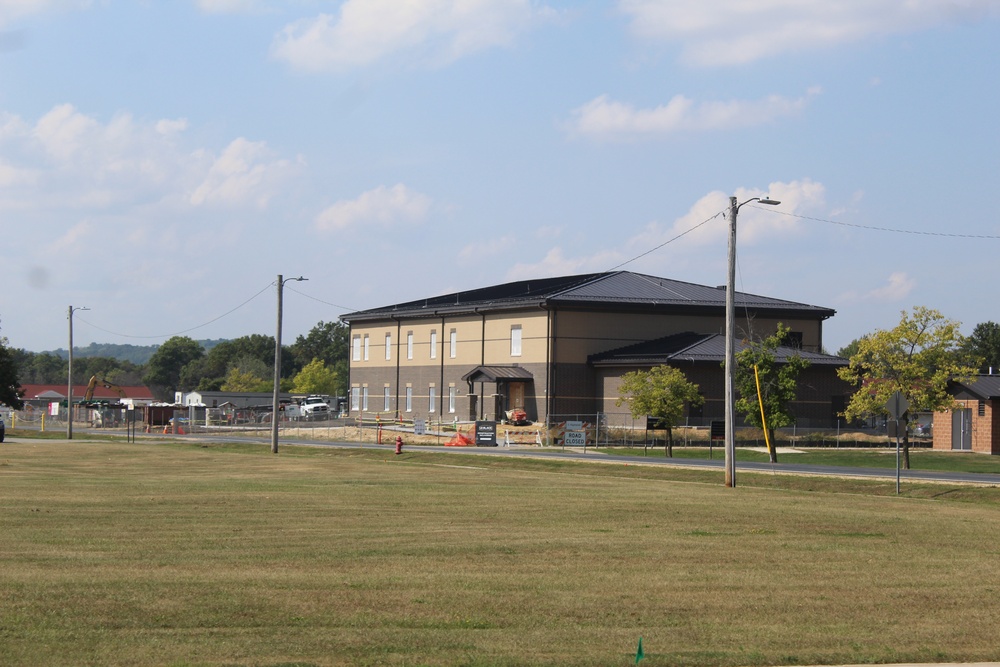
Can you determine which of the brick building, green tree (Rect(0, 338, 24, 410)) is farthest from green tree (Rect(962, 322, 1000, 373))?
green tree (Rect(0, 338, 24, 410))

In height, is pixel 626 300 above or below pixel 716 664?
above

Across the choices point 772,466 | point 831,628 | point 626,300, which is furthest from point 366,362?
point 831,628

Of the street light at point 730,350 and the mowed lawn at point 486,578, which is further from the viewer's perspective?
the street light at point 730,350

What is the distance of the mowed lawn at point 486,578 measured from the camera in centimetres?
1158

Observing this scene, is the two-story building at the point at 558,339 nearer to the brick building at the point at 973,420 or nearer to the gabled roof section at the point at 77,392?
the brick building at the point at 973,420

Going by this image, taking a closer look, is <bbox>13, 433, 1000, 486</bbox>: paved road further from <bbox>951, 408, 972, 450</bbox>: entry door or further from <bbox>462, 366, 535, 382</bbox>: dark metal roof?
<bbox>951, 408, 972, 450</bbox>: entry door

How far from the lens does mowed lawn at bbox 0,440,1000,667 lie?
11.6m

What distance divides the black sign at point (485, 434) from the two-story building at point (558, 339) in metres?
12.7

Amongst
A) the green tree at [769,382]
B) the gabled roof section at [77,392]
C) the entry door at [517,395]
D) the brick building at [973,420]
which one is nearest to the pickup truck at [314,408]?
the entry door at [517,395]

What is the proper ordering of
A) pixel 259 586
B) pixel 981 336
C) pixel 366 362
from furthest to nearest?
pixel 981 336 < pixel 366 362 < pixel 259 586

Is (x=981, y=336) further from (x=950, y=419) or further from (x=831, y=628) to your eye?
(x=831, y=628)

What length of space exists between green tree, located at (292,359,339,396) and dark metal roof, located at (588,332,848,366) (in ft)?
307

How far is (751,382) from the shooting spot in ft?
177

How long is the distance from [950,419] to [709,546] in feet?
159
